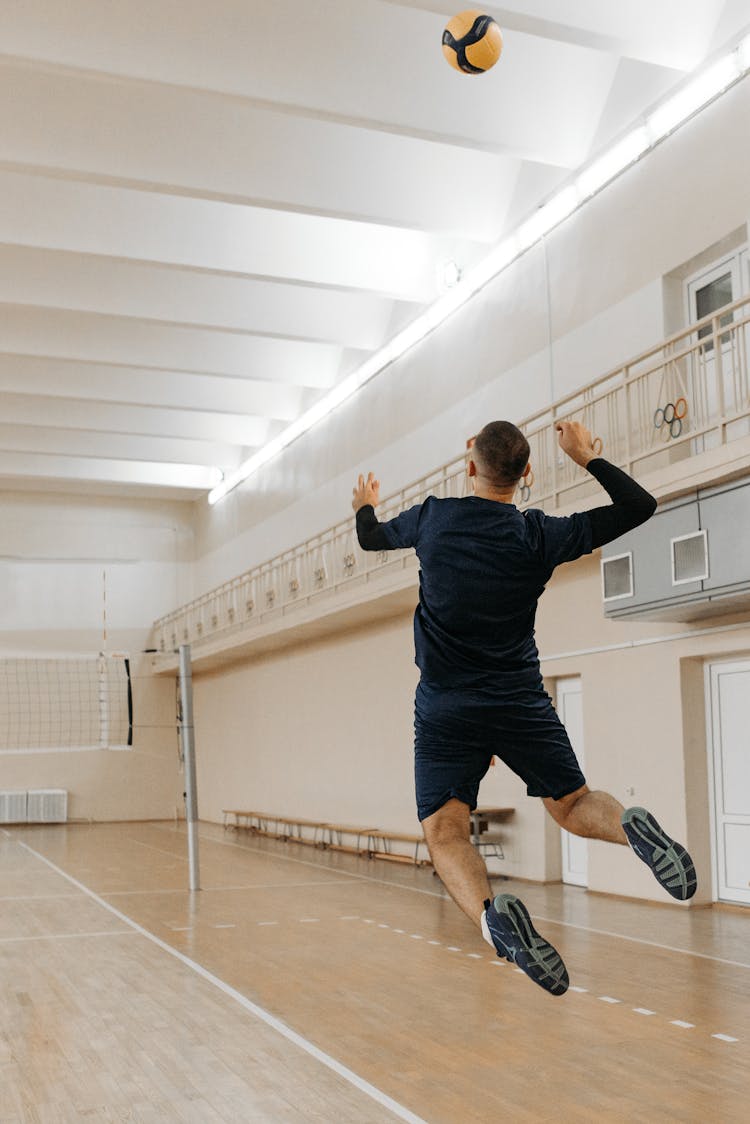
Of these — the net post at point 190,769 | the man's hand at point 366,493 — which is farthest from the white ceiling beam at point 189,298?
the man's hand at point 366,493

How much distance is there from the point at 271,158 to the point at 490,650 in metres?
10.9

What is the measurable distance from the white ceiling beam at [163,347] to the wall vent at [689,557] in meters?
10.1

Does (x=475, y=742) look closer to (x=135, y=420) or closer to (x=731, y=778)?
(x=731, y=778)

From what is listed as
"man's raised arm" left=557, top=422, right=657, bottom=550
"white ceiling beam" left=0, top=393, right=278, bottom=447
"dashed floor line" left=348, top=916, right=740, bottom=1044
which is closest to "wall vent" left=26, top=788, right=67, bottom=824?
"white ceiling beam" left=0, top=393, right=278, bottom=447

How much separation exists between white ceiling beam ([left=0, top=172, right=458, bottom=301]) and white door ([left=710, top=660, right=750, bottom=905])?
24.7 feet

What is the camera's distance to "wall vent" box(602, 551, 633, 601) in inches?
388

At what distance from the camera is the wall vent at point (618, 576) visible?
9844 millimetres

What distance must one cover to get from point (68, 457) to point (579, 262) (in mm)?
14890

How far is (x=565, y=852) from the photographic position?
12.4 m

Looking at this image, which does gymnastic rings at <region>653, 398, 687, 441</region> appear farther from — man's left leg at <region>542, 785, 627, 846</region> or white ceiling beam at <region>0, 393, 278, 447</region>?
white ceiling beam at <region>0, 393, 278, 447</region>

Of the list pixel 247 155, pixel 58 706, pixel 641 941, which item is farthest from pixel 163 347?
pixel 641 941

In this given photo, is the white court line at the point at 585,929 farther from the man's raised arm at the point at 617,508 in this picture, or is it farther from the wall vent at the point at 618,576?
the man's raised arm at the point at 617,508

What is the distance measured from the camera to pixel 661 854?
2.90 meters

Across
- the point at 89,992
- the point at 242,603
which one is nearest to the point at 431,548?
the point at 89,992
